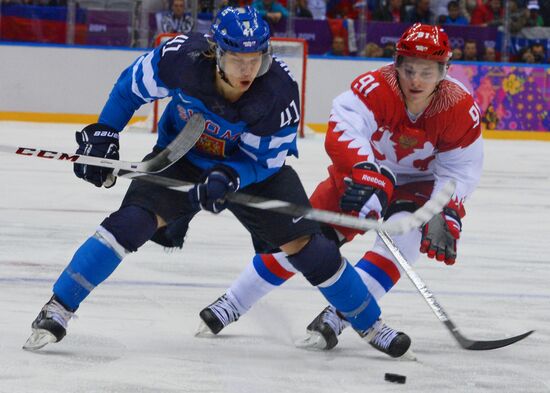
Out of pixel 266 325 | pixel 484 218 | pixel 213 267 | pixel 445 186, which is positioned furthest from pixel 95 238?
pixel 484 218

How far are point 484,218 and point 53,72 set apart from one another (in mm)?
5631

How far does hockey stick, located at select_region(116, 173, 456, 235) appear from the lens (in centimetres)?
284

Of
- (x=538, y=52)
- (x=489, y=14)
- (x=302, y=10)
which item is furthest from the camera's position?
(x=489, y=14)

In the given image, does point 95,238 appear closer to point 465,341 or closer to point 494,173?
point 465,341

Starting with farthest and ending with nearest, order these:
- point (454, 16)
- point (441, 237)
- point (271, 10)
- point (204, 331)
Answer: point (454, 16) → point (271, 10) → point (204, 331) → point (441, 237)

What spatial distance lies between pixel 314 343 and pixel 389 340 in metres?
0.24

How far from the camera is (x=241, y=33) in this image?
106 inches

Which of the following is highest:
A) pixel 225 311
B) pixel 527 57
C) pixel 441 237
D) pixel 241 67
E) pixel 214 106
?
pixel 241 67

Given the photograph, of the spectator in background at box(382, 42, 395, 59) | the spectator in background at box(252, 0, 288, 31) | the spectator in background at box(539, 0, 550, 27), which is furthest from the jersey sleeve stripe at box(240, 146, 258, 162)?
the spectator in background at box(539, 0, 550, 27)

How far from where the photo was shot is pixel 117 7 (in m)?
10.2

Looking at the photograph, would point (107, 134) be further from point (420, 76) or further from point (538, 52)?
point (538, 52)

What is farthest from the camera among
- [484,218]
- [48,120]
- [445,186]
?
[48,120]

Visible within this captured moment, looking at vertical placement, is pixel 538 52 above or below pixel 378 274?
below

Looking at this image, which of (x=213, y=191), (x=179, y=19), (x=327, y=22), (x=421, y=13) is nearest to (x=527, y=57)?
(x=421, y=13)
